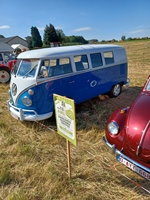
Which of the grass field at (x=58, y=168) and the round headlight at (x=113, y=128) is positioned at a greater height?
the round headlight at (x=113, y=128)

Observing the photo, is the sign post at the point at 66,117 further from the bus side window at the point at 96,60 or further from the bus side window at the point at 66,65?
the bus side window at the point at 96,60

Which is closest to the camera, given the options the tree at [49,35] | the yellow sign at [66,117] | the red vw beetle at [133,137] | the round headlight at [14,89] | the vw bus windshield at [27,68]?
the yellow sign at [66,117]

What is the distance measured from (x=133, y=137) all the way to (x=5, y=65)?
9193 millimetres

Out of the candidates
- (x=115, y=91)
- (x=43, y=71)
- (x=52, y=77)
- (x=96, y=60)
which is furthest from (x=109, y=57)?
(x=43, y=71)

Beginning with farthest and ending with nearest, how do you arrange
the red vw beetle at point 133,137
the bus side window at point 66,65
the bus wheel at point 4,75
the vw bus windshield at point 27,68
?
1. the bus wheel at point 4,75
2. the bus side window at point 66,65
3. the vw bus windshield at point 27,68
4. the red vw beetle at point 133,137

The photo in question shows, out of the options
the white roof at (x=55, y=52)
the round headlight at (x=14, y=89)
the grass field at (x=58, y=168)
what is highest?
the white roof at (x=55, y=52)

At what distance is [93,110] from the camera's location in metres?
5.53

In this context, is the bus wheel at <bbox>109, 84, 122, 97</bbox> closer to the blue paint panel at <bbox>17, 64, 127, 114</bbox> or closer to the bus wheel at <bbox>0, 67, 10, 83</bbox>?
the blue paint panel at <bbox>17, 64, 127, 114</bbox>

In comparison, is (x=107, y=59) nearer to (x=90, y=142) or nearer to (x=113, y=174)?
(x=90, y=142)

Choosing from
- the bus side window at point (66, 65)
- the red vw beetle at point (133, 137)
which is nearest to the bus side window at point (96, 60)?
the bus side window at point (66, 65)

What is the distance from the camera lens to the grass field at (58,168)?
2.55m

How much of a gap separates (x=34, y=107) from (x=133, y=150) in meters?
2.59

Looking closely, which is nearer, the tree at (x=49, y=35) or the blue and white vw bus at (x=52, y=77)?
the blue and white vw bus at (x=52, y=77)

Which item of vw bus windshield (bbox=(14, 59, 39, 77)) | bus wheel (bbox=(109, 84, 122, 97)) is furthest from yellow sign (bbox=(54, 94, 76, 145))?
bus wheel (bbox=(109, 84, 122, 97))
